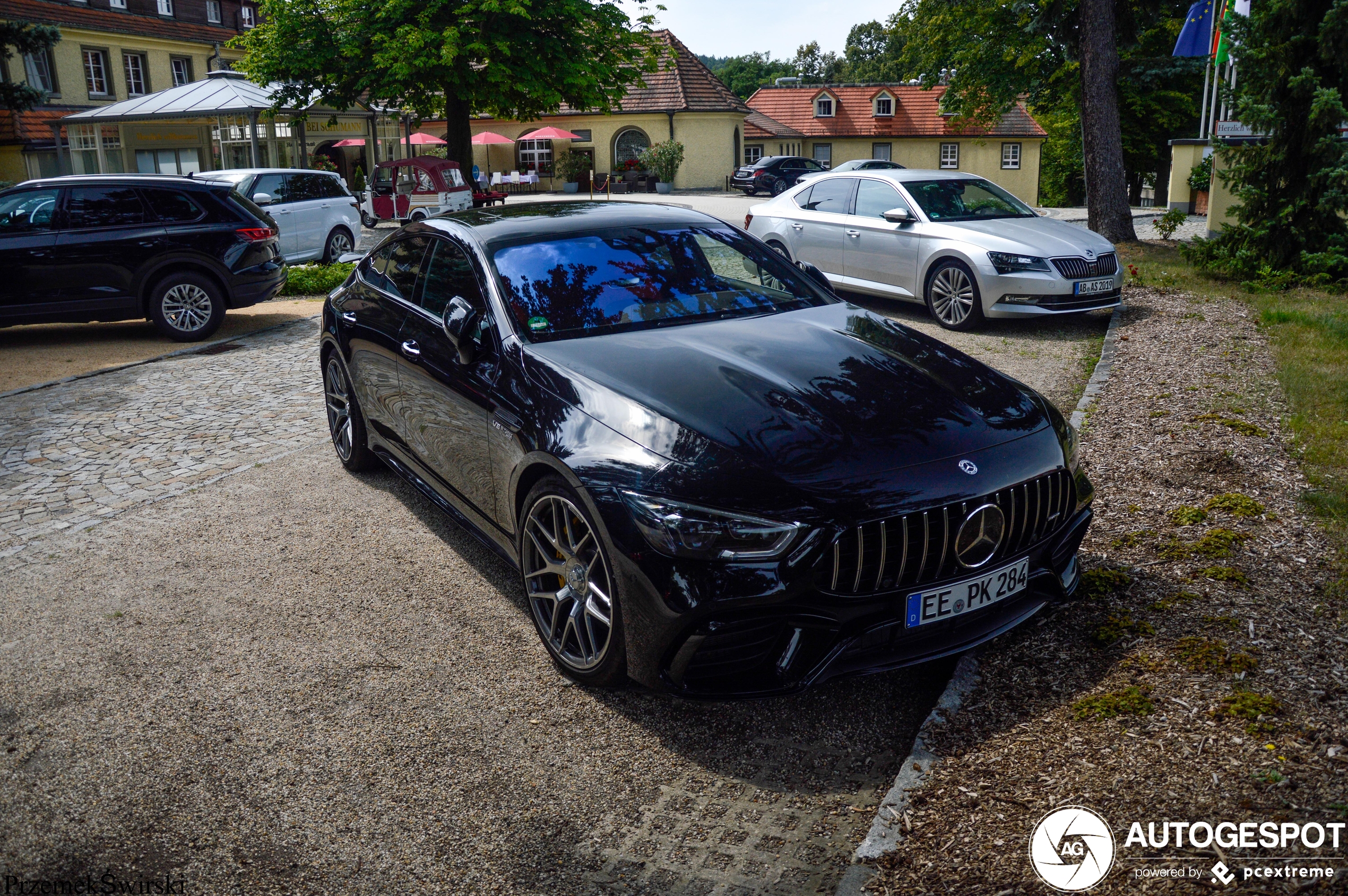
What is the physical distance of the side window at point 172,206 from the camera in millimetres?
11219

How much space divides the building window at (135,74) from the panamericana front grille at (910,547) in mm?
50119

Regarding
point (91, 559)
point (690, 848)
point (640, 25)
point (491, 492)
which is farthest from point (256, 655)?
point (640, 25)

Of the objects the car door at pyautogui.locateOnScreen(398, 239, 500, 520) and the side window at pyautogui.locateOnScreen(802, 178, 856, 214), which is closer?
the car door at pyautogui.locateOnScreen(398, 239, 500, 520)

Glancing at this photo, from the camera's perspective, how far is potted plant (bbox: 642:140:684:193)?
50.4m

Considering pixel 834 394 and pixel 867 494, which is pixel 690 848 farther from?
pixel 834 394

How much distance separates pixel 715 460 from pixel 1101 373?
241 inches

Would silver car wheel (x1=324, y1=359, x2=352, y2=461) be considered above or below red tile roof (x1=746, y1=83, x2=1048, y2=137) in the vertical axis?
below

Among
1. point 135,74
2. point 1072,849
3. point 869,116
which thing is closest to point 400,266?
point 1072,849

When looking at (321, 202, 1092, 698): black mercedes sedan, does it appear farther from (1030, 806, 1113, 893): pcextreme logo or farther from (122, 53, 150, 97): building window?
(122, 53, 150, 97): building window

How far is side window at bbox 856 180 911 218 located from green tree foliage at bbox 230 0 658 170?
16041 mm

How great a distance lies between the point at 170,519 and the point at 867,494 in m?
4.39

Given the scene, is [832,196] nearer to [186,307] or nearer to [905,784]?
[186,307]

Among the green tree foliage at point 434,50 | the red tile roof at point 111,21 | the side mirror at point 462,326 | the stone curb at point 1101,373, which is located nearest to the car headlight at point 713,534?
the side mirror at point 462,326

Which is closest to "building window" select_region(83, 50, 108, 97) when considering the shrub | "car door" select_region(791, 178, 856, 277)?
the shrub
